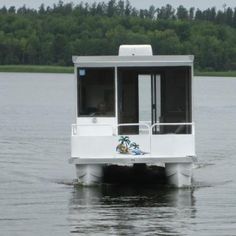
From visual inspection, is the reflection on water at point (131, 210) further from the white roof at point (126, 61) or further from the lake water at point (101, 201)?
the white roof at point (126, 61)

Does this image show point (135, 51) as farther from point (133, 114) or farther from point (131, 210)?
point (131, 210)

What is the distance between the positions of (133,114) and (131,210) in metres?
3.96

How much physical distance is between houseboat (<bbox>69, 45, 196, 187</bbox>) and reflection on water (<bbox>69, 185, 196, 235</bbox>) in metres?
0.61

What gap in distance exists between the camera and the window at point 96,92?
23203mm

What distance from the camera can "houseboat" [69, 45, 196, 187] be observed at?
2227 cm

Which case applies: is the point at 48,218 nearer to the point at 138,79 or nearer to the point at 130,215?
the point at 130,215

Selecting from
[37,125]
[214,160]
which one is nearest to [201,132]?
[37,125]

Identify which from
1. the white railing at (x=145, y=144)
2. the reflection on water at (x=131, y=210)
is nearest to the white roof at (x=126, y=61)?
the white railing at (x=145, y=144)

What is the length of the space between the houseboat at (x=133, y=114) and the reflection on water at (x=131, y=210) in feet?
2.01

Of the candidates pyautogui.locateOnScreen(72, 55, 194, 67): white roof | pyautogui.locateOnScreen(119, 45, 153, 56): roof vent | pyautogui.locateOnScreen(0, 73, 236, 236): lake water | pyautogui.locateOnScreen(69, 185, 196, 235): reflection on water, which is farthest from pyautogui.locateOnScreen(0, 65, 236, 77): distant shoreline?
pyautogui.locateOnScreen(69, 185, 196, 235): reflection on water

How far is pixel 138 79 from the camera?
76.8ft

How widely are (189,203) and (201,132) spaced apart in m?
24.2

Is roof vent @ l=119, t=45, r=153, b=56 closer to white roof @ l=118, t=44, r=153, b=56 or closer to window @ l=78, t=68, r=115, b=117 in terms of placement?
white roof @ l=118, t=44, r=153, b=56

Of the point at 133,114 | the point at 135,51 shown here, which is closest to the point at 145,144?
the point at 133,114
